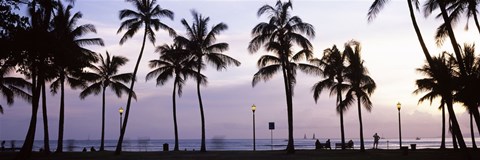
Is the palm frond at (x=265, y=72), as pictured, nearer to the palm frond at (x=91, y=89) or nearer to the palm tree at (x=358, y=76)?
the palm tree at (x=358, y=76)

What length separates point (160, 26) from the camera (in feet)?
132

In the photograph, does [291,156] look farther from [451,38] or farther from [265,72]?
[451,38]

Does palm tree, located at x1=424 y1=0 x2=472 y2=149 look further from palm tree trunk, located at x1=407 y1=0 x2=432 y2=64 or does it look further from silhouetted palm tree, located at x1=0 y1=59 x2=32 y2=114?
silhouetted palm tree, located at x1=0 y1=59 x2=32 y2=114

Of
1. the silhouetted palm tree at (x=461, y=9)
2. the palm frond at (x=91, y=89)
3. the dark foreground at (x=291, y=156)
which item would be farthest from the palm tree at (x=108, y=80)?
the silhouetted palm tree at (x=461, y=9)

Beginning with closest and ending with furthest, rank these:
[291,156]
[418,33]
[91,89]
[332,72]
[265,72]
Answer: [418,33] → [291,156] → [265,72] → [332,72] → [91,89]

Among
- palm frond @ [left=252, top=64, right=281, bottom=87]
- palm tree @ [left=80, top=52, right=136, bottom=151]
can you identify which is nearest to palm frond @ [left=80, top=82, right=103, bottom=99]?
palm tree @ [left=80, top=52, right=136, bottom=151]

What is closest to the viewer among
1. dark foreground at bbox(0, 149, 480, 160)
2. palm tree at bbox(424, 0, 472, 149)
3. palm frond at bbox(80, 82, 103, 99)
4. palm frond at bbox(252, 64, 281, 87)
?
palm tree at bbox(424, 0, 472, 149)

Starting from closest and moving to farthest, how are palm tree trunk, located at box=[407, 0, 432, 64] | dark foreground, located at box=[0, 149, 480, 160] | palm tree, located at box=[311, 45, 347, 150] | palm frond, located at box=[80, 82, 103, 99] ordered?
palm tree trunk, located at box=[407, 0, 432, 64] < dark foreground, located at box=[0, 149, 480, 160] < palm tree, located at box=[311, 45, 347, 150] < palm frond, located at box=[80, 82, 103, 99]

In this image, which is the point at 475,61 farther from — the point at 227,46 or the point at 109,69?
the point at 109,69

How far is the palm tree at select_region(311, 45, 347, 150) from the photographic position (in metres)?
46.4

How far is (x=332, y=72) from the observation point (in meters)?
46.8

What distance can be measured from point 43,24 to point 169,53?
1508 cm

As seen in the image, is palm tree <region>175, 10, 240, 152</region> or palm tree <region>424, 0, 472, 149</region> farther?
palm tree <region>175, 10, 240, 152</region>

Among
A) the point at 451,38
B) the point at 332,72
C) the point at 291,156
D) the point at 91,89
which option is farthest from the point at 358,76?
the point at 91,89
